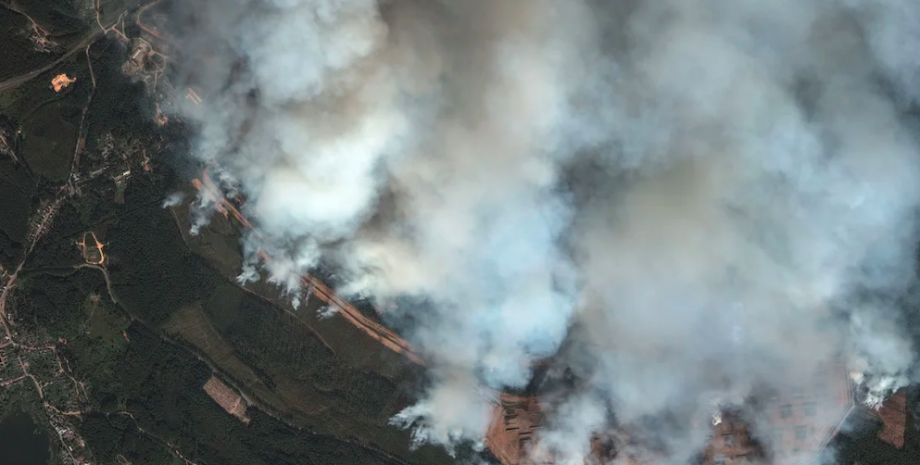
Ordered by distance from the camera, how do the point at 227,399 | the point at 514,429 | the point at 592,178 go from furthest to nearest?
the point at 227,399 → the point at 514,429 → the point at 592,178

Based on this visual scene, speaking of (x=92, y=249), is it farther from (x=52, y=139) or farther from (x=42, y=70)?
(x=42, y=70)

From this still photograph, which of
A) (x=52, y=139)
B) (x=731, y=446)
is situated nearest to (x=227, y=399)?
(x=52, y=139)

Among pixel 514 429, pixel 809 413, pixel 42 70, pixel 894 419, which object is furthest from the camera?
pixel 42 70

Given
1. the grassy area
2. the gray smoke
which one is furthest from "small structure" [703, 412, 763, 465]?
the grassy area

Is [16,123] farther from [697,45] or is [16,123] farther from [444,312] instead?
[697,45]

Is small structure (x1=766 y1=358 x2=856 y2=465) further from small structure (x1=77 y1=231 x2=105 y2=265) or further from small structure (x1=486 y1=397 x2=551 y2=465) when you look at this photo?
small structure (x1=77 y1=231 x2=105 y2=265)

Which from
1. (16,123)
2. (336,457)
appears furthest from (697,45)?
(16,123)

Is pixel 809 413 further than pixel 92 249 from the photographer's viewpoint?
No

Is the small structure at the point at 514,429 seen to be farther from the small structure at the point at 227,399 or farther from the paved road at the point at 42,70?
the paved road at the point at 42,70
